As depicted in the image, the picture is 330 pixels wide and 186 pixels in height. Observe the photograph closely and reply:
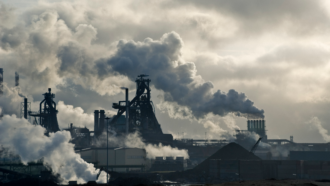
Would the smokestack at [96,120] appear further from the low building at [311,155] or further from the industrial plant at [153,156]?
the low building at [311,155]

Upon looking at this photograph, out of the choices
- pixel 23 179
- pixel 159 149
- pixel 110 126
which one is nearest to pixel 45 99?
pixel 110 126

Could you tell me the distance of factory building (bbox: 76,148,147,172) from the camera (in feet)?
298

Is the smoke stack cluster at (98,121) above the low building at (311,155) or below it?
above

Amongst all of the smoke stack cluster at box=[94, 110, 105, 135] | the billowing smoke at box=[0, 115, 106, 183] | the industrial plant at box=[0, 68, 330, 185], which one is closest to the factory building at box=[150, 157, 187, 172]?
the industrial plant at box=[0, 68, 330, 185]

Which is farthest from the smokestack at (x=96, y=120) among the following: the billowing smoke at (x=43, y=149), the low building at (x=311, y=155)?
the billowing smoke at (x=43, y=149)

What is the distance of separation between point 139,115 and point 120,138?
8.12 metres

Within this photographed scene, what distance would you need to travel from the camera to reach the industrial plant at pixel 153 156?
75750 millimetres

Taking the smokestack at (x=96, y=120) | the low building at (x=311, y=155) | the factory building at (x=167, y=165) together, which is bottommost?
the factory building at (x=167, y=165)

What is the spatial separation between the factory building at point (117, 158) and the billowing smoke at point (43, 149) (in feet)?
87.1

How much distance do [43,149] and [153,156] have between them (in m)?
52.3

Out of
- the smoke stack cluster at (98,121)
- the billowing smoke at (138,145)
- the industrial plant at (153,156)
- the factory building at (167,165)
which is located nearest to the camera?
the industrial plant at (153,156)

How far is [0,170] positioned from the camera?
64.2 meters

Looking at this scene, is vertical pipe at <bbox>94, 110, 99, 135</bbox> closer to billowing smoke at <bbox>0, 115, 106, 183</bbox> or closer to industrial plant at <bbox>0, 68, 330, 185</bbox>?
industrial plant at <bbox>0, 68, 330, 185</bbox>

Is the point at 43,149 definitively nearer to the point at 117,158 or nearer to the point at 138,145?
the point at 117,158
